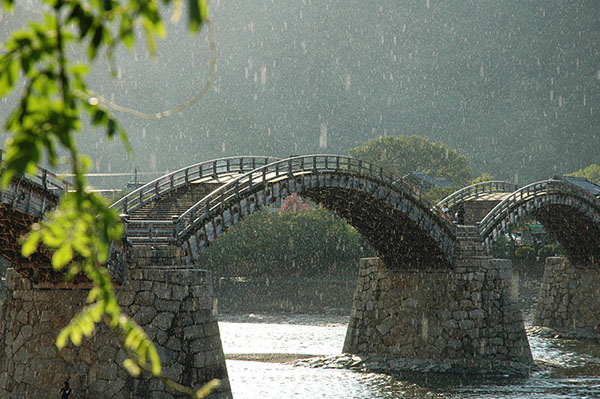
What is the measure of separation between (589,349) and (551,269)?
9524mm

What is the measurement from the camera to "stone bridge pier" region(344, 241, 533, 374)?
3216 cm

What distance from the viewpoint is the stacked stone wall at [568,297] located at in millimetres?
46625

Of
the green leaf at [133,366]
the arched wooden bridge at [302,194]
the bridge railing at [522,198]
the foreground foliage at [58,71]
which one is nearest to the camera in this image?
the foreground foliage at [58,71]

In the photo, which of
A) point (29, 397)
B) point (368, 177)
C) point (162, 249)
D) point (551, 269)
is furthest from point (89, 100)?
point (551, 269)

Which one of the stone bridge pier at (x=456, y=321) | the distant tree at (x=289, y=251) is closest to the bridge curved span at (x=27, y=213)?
the stone bridge pier at (x=456, y=321)

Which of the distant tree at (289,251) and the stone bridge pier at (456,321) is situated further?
the distant tree at (289,251)

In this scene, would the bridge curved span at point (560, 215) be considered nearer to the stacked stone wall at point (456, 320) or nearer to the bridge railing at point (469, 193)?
the bridge railing at point (469, 193)

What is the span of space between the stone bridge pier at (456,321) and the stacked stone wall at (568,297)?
15589mm

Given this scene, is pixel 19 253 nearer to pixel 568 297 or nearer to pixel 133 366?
pixel 133 366

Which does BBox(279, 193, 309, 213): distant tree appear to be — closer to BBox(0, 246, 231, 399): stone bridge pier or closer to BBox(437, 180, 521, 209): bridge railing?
BBox(437, 180, 521, 209): bridge railing

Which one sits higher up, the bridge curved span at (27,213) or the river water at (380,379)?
the bridge curved span at (27,213)

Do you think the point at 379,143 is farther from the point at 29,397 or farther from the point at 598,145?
the point at 598,145

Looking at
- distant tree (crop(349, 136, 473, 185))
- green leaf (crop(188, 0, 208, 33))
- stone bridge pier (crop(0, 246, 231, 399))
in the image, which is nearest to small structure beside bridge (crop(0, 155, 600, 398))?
stone bridge pier (crop(0, 246, 231, 399))

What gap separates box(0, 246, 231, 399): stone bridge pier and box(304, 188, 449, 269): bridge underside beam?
36.9ft
